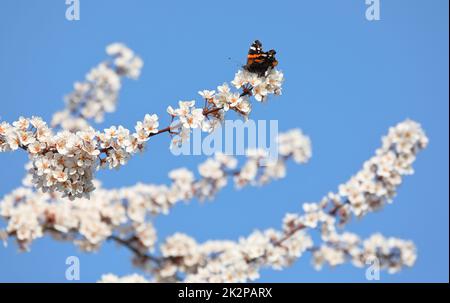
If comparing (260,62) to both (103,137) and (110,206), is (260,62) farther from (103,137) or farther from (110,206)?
(110,206)

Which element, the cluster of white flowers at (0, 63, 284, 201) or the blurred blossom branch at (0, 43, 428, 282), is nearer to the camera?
the cluster of white flowers at (0, 63, 284, 201)

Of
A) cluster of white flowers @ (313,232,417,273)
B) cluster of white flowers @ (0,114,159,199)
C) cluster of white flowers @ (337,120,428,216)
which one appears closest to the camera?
cluster of white flowers @ (0,114,159,199)

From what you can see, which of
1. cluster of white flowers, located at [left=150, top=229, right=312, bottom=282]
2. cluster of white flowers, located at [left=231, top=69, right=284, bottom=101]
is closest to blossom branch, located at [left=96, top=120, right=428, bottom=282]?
cluster of white flowers, located at [left=150, top=229, right=312, bottom=282]

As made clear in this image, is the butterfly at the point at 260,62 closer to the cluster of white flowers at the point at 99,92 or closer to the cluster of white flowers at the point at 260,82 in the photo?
the cluster of white flowers at the point at 260,82

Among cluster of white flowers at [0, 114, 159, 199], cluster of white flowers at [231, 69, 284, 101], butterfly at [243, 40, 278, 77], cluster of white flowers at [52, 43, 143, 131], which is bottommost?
cluster of white flowers at [0, 114, 159, 199]

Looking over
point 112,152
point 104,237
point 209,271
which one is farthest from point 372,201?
point 112,152

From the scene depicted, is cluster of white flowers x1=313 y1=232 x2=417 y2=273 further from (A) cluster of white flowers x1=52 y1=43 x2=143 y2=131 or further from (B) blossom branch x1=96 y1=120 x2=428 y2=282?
(A) cluster of white flowers x1=52 y1=43 x2=143 y2=131

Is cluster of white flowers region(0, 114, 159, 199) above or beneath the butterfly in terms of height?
beneath

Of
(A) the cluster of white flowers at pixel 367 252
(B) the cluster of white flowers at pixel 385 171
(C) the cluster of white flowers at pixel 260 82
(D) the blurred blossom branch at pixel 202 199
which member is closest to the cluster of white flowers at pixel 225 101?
(C) the cluster of white flowers at pixel 260 82
